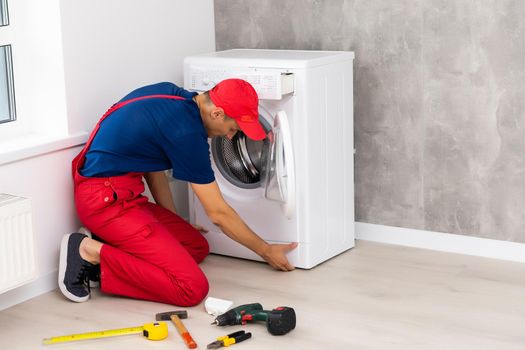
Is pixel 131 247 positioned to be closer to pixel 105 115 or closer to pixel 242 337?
pixel 105 115

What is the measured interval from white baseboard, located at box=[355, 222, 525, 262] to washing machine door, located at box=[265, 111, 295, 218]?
66 centimetres

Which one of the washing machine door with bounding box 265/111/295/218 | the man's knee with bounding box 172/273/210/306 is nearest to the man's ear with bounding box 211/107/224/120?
the washing machine door with bounding box 265/111/295/218

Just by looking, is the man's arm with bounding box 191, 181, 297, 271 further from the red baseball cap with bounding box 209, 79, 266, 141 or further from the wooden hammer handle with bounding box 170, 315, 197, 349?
the wooden hammer handle with bounding box 170, 315, 197, 349

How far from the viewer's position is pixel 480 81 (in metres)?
3.63

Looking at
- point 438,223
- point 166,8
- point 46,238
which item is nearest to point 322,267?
point 438,223

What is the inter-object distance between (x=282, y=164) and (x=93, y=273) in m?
0.88

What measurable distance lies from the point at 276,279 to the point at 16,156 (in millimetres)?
1167

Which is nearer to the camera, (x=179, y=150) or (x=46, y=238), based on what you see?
(x=179, y=150)

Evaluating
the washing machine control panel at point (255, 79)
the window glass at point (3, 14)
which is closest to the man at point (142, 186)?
the washing machine control panel at point (255, 79)

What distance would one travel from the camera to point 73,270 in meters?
3.39

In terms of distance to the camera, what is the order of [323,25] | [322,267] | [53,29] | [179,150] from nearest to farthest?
1. [179,150]
2. [53,29]
3. [322,267]
4. [323,25]

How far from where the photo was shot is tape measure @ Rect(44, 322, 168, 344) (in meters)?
2.98

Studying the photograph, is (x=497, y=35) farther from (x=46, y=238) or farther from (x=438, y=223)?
(x=46, y=238)

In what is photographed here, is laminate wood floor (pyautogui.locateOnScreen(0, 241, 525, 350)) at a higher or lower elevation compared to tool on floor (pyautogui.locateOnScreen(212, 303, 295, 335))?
lower
